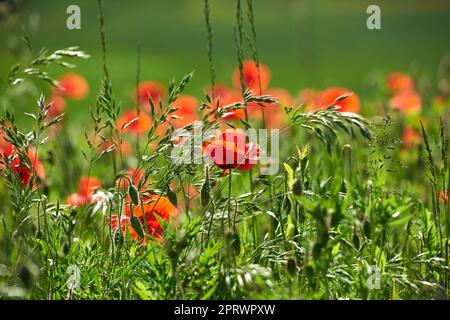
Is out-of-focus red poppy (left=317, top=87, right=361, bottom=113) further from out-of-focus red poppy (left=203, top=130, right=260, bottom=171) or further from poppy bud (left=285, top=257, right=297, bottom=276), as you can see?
poppy bud (left=285, top=257, right=297, bottom=276)

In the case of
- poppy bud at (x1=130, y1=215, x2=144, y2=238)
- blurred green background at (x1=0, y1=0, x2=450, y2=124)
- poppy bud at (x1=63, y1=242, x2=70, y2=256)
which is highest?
blurred green background at (x1=0, y1=0, x2=450, y2=124)

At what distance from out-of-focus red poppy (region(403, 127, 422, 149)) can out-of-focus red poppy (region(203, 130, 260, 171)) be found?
5.30 feet

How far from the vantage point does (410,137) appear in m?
3.55

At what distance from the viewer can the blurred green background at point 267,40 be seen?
10.4 meters

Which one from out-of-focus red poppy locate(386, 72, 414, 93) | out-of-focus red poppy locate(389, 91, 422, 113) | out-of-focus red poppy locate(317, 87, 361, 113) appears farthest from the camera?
out-of-focus red poppy locate(386, 72, 414, 93)

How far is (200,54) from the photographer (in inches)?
489

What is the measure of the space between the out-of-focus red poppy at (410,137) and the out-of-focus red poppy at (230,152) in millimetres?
1616

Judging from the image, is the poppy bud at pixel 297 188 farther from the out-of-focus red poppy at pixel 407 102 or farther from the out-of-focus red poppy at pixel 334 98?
the out-of-focus red poppy at pixel 407 102

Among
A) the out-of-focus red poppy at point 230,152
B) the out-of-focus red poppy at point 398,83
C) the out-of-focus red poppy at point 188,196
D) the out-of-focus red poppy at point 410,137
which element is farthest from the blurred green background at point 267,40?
the out-of-focus red poppy at point 230,152

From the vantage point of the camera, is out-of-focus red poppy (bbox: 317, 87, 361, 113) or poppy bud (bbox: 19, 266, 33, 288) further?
out-of-focus red poppy (bbox: 317, 87, 361, 113)

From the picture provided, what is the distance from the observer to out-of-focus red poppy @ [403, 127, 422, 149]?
335 centimetres

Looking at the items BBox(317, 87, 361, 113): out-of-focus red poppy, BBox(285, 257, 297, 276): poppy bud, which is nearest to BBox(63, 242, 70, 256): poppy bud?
BBox(285, 257, 297, 276): poppy bud

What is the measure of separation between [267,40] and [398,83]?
962cm
